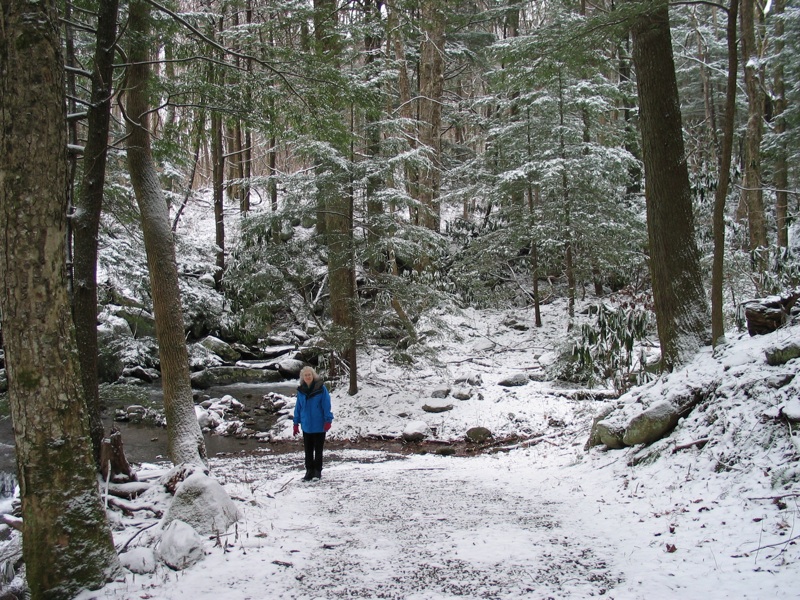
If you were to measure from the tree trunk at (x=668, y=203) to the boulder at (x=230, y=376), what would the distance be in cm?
1147

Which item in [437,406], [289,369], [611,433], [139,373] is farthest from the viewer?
[289,369]

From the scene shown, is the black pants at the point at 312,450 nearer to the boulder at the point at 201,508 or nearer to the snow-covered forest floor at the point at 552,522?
the snow-covered forest floor at the point at 552,522

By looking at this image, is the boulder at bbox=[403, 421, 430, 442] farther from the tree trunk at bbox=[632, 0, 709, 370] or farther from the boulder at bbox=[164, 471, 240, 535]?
the boulder at bbox=[164, 471, 240, 535]

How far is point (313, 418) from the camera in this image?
7.03 m

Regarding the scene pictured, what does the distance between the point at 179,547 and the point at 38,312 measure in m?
1.89

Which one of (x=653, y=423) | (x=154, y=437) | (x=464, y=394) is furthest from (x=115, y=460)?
(x=464, y=394)

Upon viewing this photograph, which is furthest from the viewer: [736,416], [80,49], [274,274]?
[274,274]

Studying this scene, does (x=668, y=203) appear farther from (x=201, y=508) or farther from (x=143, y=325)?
(x=143, y=325)

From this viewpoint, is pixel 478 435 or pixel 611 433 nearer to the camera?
pixel 611 433

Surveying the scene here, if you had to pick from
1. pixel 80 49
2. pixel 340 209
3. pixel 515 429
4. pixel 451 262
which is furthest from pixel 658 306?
pixel 451 262

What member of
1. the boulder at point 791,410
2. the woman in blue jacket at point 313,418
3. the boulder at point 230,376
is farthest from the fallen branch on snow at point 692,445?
the boulder at point 230,376

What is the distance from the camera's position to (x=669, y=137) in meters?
6.69

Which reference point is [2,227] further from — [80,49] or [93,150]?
[80,49]

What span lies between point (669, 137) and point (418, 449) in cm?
631
